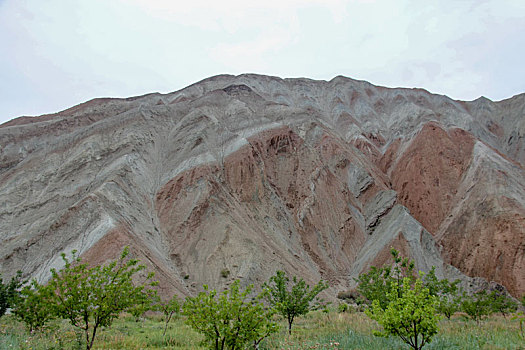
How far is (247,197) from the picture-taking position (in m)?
38.2

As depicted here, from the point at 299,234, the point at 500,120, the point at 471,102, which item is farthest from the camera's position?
the point at 471,102

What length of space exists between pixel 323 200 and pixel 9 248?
98.8 ft

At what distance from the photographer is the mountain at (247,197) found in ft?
96.7

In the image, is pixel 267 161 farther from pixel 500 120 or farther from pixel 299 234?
pixel 500 120

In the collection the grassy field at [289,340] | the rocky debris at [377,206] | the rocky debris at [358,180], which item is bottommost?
the grassy field at [289,340]

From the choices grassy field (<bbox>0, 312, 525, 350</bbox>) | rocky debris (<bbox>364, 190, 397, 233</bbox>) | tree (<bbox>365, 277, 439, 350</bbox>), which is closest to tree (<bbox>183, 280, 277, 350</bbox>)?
grassy field (<bbox>0, 312, 525, 350</bbox>)

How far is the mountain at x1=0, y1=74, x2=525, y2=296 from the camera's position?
2948cm

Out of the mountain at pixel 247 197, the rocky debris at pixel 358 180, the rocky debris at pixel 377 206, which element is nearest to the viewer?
the mountain at pixel 247 197

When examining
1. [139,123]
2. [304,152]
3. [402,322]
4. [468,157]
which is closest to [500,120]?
[468,157]

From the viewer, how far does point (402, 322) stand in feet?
27.1

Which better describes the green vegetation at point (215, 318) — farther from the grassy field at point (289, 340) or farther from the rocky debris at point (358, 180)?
the rocky debris at point (358, 180)

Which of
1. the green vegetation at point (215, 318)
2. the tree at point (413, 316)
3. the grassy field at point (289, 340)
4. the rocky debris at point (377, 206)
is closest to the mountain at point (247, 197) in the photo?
the rocky debris at point (377, 206)

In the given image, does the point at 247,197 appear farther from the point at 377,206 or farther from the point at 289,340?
the point at 289,340

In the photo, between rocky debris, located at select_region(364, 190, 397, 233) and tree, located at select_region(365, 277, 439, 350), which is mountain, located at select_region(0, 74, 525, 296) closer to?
rocky debris, located at select_region(364, 190, 397, 233)
